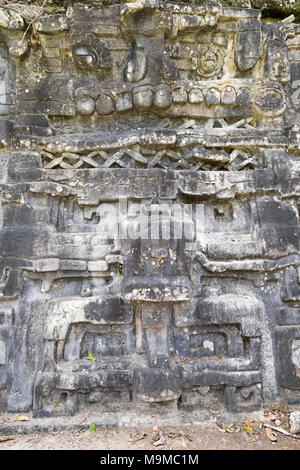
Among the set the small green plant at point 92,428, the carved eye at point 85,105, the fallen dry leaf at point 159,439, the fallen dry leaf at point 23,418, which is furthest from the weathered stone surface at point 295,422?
the carved eye at point 85,105

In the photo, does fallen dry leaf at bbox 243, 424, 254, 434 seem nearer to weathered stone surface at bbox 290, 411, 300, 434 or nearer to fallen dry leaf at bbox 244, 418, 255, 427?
fallen dry leaf at bbox 244, 418, 255, 427

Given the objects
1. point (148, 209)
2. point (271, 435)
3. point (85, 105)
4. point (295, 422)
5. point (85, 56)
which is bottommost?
point (271, 435)

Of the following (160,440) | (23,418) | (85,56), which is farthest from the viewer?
(85,56)

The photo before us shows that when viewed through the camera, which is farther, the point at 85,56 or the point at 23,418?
the point at 85,56

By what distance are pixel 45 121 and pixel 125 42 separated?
4.38ft

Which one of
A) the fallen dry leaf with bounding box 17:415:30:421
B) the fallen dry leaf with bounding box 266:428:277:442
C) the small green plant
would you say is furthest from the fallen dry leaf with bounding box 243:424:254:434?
the fallen dry leaf with bounding box 17:415:30:421

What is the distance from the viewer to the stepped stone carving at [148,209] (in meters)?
3.13

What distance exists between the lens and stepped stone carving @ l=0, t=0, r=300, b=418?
3127mm

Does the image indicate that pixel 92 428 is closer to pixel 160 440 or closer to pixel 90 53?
pixel 160 440

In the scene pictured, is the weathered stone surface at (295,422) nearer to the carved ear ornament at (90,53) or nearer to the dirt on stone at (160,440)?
the dirt on stone at (160,440)

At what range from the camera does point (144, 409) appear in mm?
3045

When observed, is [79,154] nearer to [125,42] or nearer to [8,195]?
[8,195]

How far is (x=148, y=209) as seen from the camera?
3.40 meters

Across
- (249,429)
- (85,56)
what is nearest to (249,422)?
(249,429)
